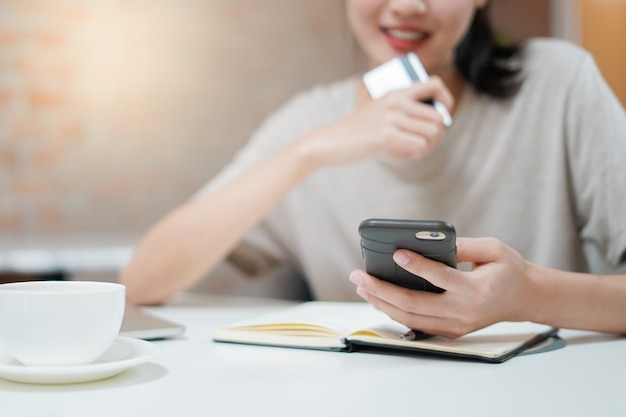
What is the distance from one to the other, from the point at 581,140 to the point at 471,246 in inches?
24.5

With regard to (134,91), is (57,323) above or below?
below

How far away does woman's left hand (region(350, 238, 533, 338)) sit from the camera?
699mm

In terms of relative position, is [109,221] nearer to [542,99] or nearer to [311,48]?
[311,48]

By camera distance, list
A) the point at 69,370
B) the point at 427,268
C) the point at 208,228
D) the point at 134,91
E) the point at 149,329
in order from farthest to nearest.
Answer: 1. the point at 134,91
2. the point at 208,228
3. the point at 149,329
4. the point at 427,268
5. the point at 69,370

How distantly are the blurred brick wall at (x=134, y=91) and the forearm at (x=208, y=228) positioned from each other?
154cm


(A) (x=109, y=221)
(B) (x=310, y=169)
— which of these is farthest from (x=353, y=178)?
(A) (x=109, y=221)

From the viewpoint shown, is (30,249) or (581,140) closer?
(581,140)

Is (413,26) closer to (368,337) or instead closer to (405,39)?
(405,39)

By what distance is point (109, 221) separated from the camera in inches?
108

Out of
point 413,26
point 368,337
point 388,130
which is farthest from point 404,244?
point 413,26

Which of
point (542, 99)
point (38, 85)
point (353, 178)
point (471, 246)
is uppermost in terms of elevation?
point (38, 85)

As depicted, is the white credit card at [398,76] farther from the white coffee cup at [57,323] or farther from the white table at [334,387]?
the white coffee cup at [57,323]

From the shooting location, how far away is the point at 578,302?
0.82 m

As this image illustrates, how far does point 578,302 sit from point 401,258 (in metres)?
0.29
